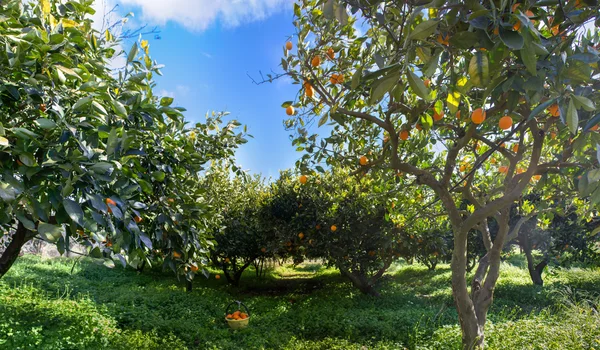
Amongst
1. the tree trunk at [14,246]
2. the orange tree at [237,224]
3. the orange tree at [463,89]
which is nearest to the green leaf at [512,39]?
the orange tree at [463,89]

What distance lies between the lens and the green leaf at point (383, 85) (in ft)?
2.86

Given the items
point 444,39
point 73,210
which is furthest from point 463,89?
point 73,210

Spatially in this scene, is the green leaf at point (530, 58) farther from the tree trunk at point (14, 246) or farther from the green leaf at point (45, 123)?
the tree trunk at point (14, 246)

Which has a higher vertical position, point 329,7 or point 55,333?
point 329,7

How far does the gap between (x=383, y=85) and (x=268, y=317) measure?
17.3 ft

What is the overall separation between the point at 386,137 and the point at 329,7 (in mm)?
2241

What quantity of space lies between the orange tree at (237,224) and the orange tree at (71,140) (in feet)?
17.8

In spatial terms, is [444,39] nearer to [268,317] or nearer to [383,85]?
[383,85]

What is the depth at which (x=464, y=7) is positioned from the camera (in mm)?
1093

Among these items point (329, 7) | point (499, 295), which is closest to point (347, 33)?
point (329, 7)

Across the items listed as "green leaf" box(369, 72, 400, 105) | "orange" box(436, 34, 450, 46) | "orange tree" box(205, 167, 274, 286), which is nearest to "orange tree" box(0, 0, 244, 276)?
"green leaf" box(369, 72, 400, 105)

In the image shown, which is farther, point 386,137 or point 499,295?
point 499,295

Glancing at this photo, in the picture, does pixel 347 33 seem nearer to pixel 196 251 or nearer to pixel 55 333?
pixel 196 251

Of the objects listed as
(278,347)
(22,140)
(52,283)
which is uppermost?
(22,140)
